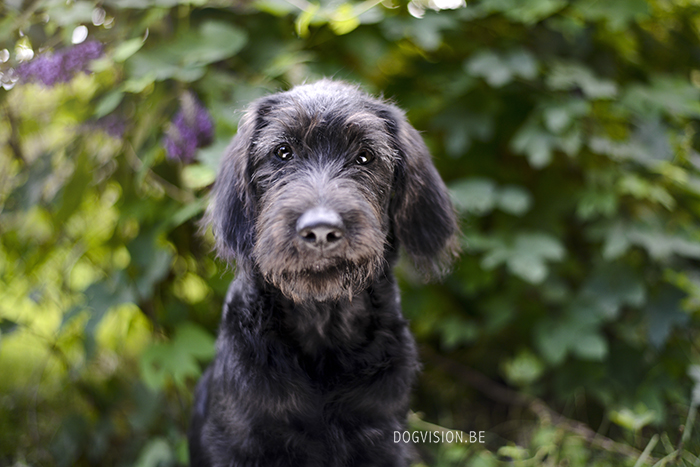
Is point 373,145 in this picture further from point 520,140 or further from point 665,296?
point 665,296

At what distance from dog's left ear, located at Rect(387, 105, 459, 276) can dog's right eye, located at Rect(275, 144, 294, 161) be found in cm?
48

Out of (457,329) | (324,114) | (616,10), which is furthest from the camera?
(457,329)

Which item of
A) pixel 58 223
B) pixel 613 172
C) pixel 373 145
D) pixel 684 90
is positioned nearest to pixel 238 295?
pixel 373 145

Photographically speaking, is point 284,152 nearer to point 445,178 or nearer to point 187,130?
point 187,130

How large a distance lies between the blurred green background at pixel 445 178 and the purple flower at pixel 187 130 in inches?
1.3

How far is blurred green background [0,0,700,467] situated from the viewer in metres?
2.61

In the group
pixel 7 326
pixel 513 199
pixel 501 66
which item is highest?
pixel 501 66

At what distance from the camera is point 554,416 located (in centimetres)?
315

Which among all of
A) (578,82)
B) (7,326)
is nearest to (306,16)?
(578,82)

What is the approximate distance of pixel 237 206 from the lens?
204cm

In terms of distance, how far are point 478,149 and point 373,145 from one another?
1526 millimetres

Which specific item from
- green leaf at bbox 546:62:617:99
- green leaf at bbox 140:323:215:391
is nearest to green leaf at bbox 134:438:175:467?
green leaf at bbox 140:323:215:391

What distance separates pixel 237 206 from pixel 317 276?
0.57m

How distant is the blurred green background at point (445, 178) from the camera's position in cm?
261
